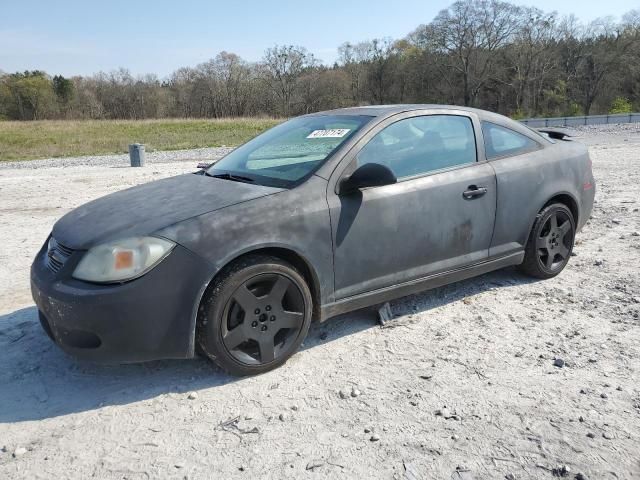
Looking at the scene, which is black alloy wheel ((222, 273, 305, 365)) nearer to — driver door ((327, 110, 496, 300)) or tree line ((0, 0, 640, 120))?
driver door ((327, 110, 496, 300))

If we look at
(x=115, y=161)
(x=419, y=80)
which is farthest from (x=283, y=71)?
(x=115, y=161)

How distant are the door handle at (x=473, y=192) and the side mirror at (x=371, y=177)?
0.83 metres

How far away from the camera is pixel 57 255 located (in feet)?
10.5

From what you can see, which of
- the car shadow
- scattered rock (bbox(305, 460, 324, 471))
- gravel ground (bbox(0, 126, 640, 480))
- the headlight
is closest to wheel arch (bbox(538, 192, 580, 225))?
gravel ground (bbox(0, 126, 640, 480))

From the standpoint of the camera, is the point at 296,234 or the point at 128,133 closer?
the point at 296,234

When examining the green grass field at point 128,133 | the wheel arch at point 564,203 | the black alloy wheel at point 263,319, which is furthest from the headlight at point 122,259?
the green grass field at point 128,133

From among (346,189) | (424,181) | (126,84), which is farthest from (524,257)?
(126,84)

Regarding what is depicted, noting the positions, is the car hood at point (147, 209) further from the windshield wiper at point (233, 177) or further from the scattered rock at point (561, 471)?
the scattered rock at point (561, 471)

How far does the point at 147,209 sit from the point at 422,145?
2.02 m

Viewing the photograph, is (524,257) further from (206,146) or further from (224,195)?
(206,146)

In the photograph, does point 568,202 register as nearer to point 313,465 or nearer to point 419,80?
point 313,465

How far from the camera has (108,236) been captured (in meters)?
3.03

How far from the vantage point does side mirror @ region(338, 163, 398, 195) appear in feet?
10.9

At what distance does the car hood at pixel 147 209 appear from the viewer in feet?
10.1
